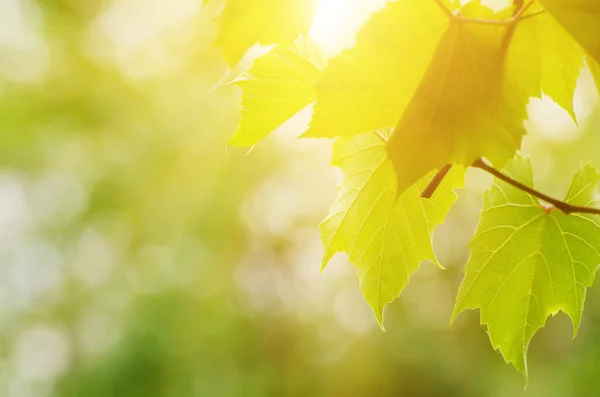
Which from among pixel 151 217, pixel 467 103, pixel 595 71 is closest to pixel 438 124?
pixel 467 103

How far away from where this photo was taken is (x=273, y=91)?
0.43 m

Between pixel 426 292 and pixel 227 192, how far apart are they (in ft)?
8.79

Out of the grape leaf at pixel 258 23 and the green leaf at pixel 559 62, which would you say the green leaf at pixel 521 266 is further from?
the grape leaf at pixel 258 23

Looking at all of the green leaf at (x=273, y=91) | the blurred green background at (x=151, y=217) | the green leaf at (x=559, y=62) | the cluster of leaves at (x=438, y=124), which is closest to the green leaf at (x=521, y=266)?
the cluster of leaves at (x=438, y=124)

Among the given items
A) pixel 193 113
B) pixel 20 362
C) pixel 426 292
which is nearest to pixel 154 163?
pixel 193 113

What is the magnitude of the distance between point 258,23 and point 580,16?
17 cm

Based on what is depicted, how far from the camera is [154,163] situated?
19.1ft

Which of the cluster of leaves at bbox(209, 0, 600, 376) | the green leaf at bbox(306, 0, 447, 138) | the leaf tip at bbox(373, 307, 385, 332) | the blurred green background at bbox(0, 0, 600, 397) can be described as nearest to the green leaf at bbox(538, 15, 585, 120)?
the cluster of leaves at bbox(209, 0, 600, 376)

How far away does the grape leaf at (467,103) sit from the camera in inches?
12.1

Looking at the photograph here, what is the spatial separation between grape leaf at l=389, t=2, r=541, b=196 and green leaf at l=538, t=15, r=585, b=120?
0.09 metres

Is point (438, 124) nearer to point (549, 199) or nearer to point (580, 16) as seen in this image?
point (580, 16)

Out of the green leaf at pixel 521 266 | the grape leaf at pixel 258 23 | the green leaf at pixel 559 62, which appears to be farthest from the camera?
the green leaf at pixel 521 266

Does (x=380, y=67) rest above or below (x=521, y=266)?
above

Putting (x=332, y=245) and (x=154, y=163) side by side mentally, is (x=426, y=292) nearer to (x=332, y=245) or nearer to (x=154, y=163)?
(x=154, y=163)
